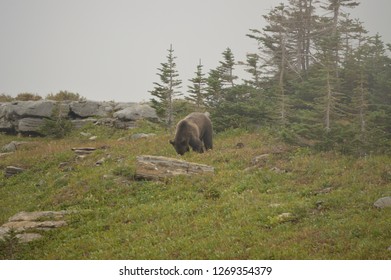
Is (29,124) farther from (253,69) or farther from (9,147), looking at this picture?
(253,69)

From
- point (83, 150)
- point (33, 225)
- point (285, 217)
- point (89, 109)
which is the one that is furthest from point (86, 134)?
point (285, 217)

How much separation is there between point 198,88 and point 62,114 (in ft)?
43.9

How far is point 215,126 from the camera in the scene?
3006 cm

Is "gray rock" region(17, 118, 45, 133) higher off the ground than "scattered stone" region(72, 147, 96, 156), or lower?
higher

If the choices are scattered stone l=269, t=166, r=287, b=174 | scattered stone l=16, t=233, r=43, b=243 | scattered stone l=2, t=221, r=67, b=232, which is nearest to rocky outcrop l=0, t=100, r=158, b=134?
scattered stone l=269, t=166, r=287, b=174

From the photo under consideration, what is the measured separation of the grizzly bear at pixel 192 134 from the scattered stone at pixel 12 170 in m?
9.80

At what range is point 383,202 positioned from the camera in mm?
11688

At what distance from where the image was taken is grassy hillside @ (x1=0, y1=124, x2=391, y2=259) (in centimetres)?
1004

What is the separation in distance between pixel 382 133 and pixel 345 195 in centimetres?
916

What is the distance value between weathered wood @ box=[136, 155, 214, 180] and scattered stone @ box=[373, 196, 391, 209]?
25.7 feet

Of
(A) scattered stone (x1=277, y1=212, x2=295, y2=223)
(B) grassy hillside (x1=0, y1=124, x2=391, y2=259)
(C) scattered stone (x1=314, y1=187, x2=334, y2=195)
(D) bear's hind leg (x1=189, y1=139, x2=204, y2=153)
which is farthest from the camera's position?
(D) bear's hind leg (x1=189, y1=139, x2=204, y2=153)

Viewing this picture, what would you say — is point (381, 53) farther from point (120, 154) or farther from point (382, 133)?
point (120, 154)

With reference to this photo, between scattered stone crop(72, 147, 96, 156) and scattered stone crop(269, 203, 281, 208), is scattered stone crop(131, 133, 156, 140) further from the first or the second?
scattered stone crop(269, 203, 281, 208)
